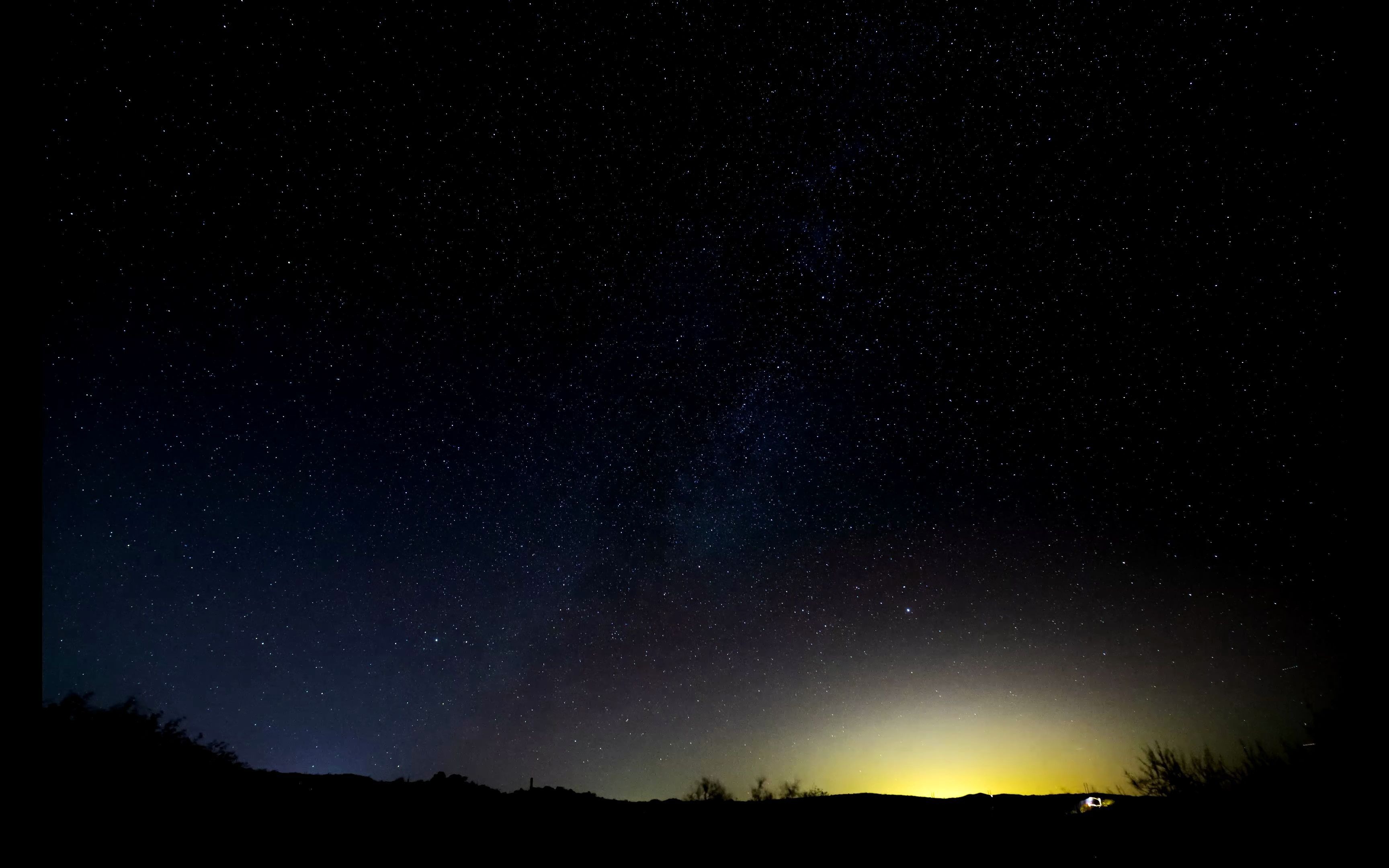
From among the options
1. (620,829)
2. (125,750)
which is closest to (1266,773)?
(620,829)

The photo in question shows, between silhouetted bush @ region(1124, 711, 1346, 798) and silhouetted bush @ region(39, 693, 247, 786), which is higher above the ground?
silhouetted bush @ region(39, 693, 247, 786)

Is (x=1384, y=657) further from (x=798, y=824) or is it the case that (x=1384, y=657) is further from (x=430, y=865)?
(x=430, y=865)

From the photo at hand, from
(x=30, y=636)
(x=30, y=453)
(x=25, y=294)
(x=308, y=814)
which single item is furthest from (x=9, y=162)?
(x=308, y=814)

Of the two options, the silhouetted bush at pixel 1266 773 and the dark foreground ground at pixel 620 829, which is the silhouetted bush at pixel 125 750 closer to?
the dark foreground ground at pixel 620 829

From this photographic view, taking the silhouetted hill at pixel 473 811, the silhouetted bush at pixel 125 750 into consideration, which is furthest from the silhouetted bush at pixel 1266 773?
the silhouetted bush at pixel 125 750

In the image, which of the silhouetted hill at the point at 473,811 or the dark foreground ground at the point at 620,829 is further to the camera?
the silhouetted hill at the point at 473,811

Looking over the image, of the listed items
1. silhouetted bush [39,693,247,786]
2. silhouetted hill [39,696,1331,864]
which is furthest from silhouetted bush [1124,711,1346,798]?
silhouetted bush [39,693,247,786]

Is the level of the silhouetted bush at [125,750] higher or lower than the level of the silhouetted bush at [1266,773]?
higher

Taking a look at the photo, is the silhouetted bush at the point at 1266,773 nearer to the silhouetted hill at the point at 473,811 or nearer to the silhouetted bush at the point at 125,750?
the silhouetted hill at the point at 473,811

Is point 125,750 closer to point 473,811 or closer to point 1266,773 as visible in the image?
point 473,811

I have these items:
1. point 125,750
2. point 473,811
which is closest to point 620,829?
point 473,811

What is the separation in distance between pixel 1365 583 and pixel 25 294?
30.4ft

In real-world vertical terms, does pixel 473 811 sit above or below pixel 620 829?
above

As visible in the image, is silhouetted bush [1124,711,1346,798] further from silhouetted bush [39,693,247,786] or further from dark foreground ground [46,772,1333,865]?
silhouetted bush [39,693,247,786]
